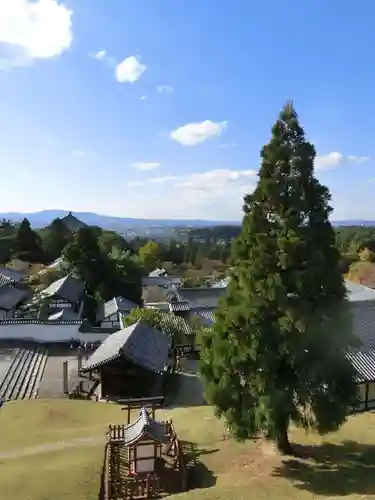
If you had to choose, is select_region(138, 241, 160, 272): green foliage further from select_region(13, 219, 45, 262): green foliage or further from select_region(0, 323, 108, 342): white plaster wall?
select_region(0, 323, 108, 342): white plaster wall

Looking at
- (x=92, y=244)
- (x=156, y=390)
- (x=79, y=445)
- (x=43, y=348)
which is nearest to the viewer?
(x=79, y=445)

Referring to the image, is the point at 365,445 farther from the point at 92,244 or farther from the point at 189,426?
the point at 92,244

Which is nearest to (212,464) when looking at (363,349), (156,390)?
(156,390)

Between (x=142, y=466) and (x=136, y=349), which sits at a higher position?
(x=136, y=349)

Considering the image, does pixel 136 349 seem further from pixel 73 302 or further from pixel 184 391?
pixel 73 302

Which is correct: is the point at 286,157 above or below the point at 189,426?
above

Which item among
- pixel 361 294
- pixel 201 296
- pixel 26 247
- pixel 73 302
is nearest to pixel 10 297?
pixel 73 302
